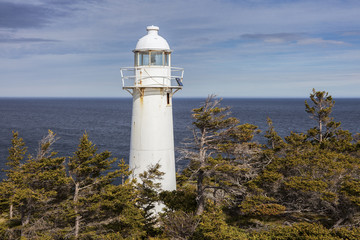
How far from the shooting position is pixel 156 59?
1805cm

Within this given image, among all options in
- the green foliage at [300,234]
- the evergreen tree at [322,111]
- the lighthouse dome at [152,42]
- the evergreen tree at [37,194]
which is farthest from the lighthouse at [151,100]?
the evergreen tree at [322,111]

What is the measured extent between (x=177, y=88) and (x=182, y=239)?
27.7ft

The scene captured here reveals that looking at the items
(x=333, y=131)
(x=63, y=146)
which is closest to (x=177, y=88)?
(x=333, y=131)

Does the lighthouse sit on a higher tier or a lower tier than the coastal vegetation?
higher

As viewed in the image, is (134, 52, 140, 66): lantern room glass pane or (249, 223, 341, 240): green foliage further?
(134, 52, 140, 66): lantern room glass pane

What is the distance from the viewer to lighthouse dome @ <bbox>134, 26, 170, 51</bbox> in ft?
58.1

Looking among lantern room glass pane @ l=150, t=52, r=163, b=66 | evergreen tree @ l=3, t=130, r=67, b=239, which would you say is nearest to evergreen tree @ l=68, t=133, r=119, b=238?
evergreen tree @ l=3, t=130, r=67, b=239

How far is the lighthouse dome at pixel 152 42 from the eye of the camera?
17719 mm

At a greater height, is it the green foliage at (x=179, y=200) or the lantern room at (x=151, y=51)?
the lantern room at (x=151, y=51)

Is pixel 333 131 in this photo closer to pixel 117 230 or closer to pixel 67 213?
pixel 117 230

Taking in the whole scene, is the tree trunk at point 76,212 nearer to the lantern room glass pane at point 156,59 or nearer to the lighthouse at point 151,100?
the lighthouse at point 151,100

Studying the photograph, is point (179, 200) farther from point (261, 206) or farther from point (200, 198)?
point (261, 206)

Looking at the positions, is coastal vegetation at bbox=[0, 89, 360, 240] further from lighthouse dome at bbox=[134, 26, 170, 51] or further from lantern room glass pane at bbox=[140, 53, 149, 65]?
lighthouse dome at bbox=[134, 26, 170, 51]

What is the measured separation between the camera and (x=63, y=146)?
5503cm
